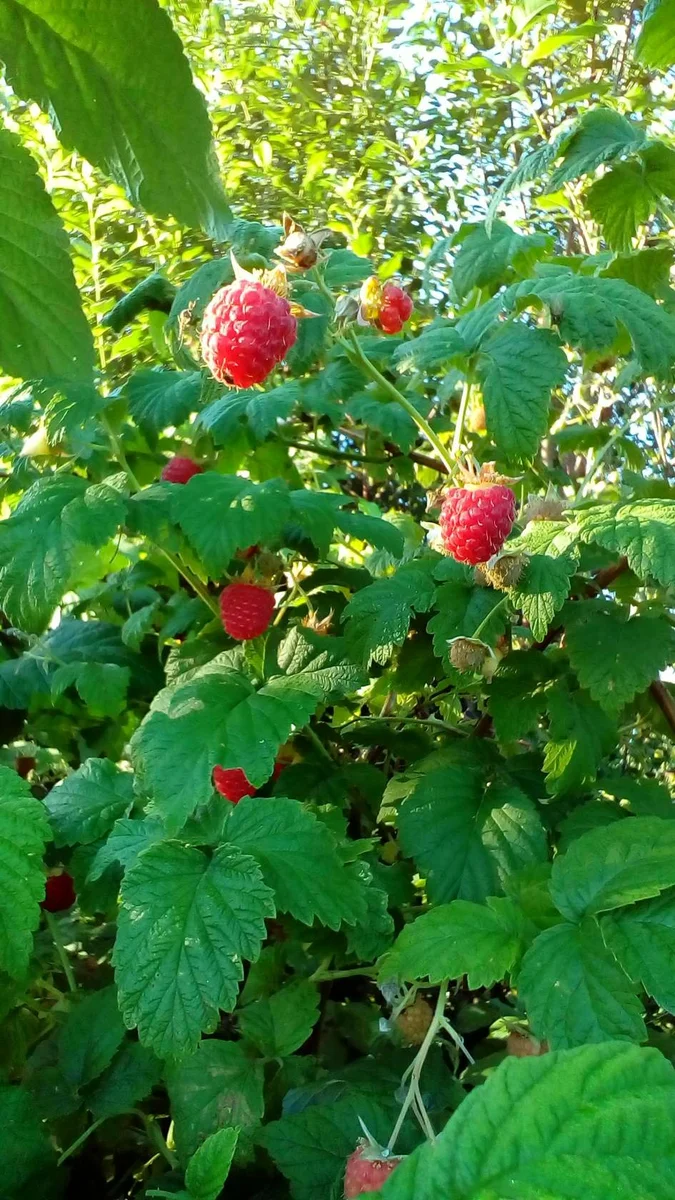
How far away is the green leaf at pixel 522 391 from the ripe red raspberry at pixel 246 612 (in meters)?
0.24

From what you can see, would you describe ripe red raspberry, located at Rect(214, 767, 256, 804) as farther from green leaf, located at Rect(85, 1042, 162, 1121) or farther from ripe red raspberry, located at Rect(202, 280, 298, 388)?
ripe red raspberry, located at Rect(202, 280, 298, 388)

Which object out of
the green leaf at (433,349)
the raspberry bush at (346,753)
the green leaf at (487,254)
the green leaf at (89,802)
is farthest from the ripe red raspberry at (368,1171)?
the green leaf at (487,254)

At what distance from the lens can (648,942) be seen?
541 mm

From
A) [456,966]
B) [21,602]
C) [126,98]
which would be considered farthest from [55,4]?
[21,602]

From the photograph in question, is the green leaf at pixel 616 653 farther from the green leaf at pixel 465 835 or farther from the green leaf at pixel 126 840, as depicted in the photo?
the green leaf at pixel 126 840

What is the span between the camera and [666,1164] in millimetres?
292

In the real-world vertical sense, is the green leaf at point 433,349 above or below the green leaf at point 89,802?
above

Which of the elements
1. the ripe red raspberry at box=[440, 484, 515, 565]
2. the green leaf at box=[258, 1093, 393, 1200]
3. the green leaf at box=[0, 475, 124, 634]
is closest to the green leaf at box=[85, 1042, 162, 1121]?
the green leaf at box=[258, 1093, 393, 1200]

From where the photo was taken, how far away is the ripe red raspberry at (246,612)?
0.82 metres

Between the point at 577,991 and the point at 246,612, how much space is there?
0.42 metres

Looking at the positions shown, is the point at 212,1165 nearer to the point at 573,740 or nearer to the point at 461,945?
the point at 461,945

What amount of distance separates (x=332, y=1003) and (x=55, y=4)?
→ 865 millimetres

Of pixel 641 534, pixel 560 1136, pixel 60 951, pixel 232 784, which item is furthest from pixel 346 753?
pixel 560 1136

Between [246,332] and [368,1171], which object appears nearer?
[368,1171]
